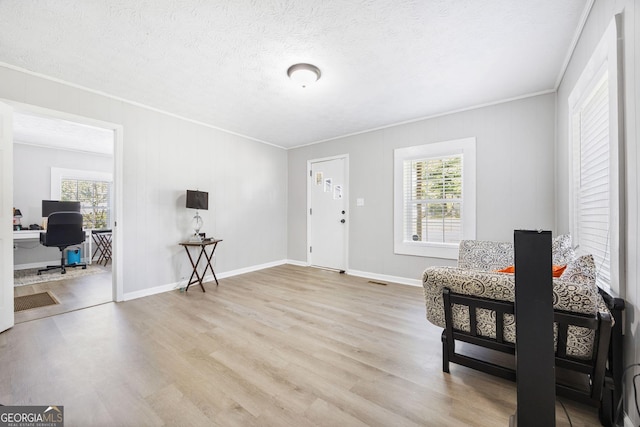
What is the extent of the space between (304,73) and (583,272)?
2.56 metres

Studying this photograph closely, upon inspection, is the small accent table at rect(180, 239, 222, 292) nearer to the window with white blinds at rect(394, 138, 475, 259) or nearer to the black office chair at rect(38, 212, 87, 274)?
the black office chair at rect(38, 212, 87, 274)

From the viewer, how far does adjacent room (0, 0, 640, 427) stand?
139 centimetres

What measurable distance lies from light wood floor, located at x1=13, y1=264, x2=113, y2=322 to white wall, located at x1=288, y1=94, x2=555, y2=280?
3.75 meters

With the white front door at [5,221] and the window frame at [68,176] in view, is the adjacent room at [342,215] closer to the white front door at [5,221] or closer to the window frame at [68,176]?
the white front door at [5,221]

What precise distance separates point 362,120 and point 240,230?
2825 millimetres

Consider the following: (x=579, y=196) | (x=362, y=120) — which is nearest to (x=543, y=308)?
(x=579, y=196)

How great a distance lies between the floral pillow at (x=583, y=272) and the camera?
1.38 metres

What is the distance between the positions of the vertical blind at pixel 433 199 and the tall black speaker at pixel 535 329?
2692 mm

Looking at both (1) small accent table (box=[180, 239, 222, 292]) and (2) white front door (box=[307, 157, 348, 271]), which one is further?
(2) white front door (box=[307, 157, 348, 271])

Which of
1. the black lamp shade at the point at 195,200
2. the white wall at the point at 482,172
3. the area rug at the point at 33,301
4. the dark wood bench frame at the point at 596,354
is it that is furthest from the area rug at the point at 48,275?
the dark wood bench frame at the point at 596,354

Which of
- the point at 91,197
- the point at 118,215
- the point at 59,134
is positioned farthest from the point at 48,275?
the point at 118,215

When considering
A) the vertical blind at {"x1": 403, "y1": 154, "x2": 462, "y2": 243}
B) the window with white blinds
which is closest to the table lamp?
the window with white blinds

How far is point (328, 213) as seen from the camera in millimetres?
5066

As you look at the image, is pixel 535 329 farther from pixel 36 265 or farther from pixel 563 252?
pixel 36 265
